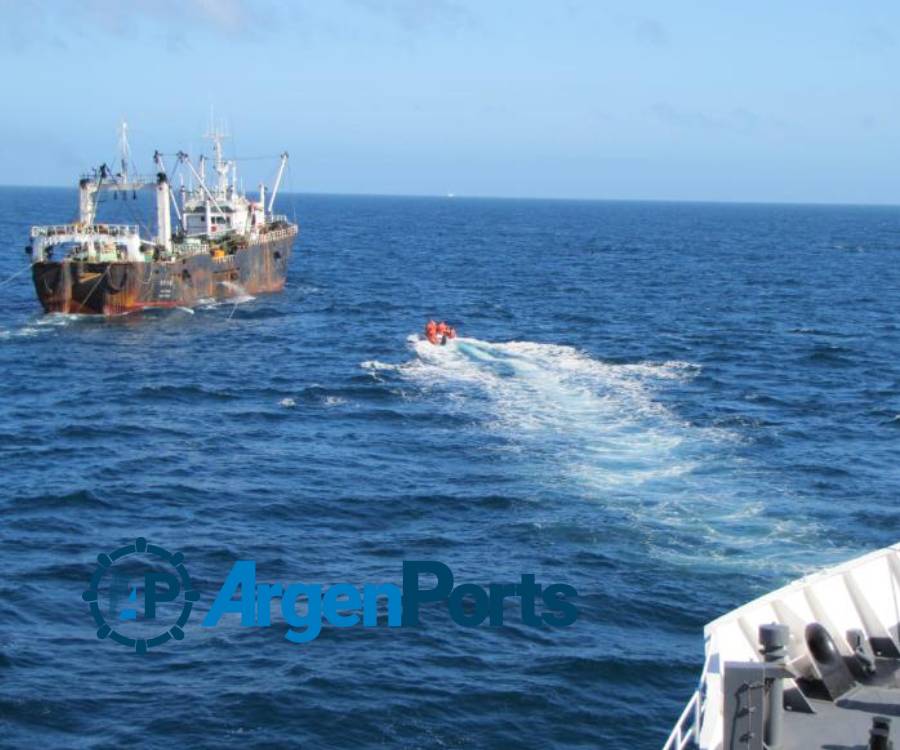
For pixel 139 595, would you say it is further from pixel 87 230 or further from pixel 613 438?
pixel 87 230

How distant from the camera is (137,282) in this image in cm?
9994

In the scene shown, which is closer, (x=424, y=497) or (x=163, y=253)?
(x=424, y=497)

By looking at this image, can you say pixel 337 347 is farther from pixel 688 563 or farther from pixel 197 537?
pixel 688 563

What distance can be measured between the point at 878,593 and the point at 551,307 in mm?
90053

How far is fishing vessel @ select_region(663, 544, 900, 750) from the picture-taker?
17.0 m

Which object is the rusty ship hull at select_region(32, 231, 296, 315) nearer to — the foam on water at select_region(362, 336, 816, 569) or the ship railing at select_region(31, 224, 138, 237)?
the ship railing at select_region(31, 224, 138, 237)

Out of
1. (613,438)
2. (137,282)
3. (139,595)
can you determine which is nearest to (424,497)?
(613,438)

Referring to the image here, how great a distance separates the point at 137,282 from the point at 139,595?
64811 millimetres

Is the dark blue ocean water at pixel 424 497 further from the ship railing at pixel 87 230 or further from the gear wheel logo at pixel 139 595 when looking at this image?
the ship railing at pixel 87 230

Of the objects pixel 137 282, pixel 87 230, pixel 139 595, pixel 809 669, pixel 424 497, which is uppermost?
pixel 87 230

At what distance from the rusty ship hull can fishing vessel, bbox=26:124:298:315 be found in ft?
0.27

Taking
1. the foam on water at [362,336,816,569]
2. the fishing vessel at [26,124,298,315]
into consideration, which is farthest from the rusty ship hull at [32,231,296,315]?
the foam on water at [362,336,816,569]

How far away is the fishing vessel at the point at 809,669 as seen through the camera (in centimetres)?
1698

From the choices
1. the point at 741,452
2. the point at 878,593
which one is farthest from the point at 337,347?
the point at 878,593
